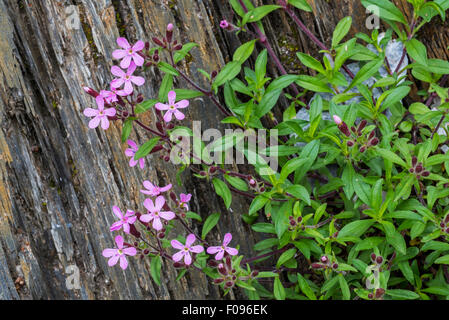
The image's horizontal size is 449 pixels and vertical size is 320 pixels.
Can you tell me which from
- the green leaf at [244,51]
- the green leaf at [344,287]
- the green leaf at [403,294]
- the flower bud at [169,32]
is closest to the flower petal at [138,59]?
the flower bud at [169,32]

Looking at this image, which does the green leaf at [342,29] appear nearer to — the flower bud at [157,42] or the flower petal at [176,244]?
the flower bud at [157,42]

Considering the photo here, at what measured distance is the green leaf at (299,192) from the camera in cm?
272

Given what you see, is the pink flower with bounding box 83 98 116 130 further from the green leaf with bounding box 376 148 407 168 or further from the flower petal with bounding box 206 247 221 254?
the green leaf with bounding box 376 148 407 168

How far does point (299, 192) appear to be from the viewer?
109 inches

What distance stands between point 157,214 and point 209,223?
1.64 feet

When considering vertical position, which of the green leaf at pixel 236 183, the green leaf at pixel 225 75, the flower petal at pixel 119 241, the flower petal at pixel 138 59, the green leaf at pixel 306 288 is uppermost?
the flower petal at pixel 138 59

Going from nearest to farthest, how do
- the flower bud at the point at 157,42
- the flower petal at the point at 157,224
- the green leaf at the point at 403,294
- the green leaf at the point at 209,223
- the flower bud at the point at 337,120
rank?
the flower bud at the point at 337,120 → the flower petal at the point at 157,224 → the flower bud at the point at 157,42 → the green leaf at the point at 403,294 → the green leaf at the point at 209,223

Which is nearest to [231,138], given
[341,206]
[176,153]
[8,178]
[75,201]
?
[176,153]

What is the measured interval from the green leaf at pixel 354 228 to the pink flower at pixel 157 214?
3.36ft

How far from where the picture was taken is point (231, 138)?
115 inches

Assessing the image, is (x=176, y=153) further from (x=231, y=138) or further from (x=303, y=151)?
(x=303, y=151)

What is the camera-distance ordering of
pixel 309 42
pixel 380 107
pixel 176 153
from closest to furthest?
1. pixel 176 153
2. pixel 380 107
3. pixel 309 42

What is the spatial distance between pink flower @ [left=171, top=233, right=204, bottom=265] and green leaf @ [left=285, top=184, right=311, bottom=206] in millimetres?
622
